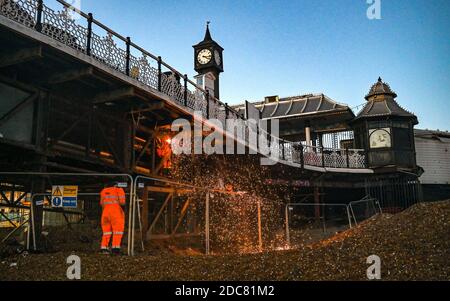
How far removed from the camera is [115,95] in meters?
11.6

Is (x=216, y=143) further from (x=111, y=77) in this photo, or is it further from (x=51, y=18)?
(x=51, y=18)

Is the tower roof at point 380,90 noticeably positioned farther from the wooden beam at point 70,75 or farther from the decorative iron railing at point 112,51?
the wooden beam at point 70,75

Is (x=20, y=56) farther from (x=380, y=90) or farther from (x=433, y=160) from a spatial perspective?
(x=433, y=160)

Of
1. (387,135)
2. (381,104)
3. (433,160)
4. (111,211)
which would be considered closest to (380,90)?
(381,104)

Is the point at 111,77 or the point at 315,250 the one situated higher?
the point at 111,77

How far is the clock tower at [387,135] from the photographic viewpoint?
24094mm

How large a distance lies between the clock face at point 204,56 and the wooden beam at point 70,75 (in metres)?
18.7

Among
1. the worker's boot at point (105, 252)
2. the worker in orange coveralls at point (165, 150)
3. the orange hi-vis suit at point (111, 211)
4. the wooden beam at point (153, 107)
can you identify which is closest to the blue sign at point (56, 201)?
the orange hi-vis suit at point (111, 211)

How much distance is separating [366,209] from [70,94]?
13412 millimetres

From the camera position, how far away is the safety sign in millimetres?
8977

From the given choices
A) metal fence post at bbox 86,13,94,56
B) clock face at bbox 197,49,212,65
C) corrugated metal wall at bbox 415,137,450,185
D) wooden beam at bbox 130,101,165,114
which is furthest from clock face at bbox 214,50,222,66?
metal fence post at bbox 86,13,94,56

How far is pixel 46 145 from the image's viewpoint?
423 inches

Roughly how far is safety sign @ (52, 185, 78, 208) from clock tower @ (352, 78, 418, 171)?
1990 cm
